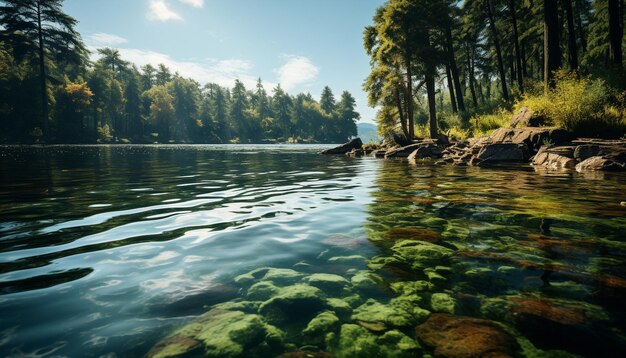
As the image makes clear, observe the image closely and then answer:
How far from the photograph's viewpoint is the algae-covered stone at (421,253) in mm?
3100

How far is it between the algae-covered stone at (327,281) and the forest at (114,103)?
168 ft

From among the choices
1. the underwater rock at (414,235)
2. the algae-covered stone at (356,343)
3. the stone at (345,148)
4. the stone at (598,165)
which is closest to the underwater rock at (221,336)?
the algae-covered stone at (356,343)

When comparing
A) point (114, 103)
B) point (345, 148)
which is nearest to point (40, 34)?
point (114, 103)

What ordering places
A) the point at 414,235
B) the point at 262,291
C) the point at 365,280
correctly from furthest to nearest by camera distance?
the point at 414,235 → the point at 365,280 → the point at 262,291

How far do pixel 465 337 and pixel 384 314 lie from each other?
0.52m

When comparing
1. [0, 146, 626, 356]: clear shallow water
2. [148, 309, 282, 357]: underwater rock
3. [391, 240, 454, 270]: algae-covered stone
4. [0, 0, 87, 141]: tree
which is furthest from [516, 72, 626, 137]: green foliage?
[0, 0, 87, 141]: tree

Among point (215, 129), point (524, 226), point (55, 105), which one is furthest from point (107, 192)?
point (215, 129)

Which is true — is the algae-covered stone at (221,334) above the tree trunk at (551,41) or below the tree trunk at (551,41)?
below

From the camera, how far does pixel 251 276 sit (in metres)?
2.87

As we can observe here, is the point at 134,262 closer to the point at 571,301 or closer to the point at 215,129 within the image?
the point at 571,301

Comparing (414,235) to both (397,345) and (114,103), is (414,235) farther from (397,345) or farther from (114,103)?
(114,103)

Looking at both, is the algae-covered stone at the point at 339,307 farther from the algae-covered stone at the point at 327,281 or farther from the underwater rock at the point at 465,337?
the underwater rock at the point at 465,337

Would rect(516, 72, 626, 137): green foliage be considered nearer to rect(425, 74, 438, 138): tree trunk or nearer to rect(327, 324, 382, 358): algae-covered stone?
rect(425, 74, 438, 138): tree trunk

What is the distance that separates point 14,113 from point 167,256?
56.0 m
